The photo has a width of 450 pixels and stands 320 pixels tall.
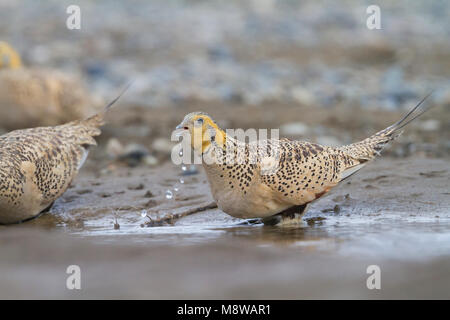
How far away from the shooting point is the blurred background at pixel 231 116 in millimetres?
3945

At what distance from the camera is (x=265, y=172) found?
5.07 meters

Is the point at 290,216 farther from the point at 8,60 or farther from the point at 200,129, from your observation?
the point at 8,60

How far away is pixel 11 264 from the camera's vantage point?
13.3 feet

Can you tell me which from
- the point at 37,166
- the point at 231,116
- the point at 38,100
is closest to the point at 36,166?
the point at 37,166

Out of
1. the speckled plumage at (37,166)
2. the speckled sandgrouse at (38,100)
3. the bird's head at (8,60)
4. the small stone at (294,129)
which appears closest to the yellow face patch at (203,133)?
the speckled plumage at (37,166)

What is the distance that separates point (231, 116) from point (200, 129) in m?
5.13

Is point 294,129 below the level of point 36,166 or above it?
above

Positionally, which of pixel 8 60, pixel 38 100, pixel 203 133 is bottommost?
pixel 203 133

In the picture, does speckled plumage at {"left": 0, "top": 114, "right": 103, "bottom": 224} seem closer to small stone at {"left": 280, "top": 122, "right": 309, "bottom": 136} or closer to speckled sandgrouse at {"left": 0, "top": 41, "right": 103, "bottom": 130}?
speckled sandgrouse at {"left": 0, "top": 41, "right": 103, "bottom": 130}

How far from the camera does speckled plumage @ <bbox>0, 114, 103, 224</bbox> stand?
217 inches

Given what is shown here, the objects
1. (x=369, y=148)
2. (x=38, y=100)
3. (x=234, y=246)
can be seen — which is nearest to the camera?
(x=234, y=246)
